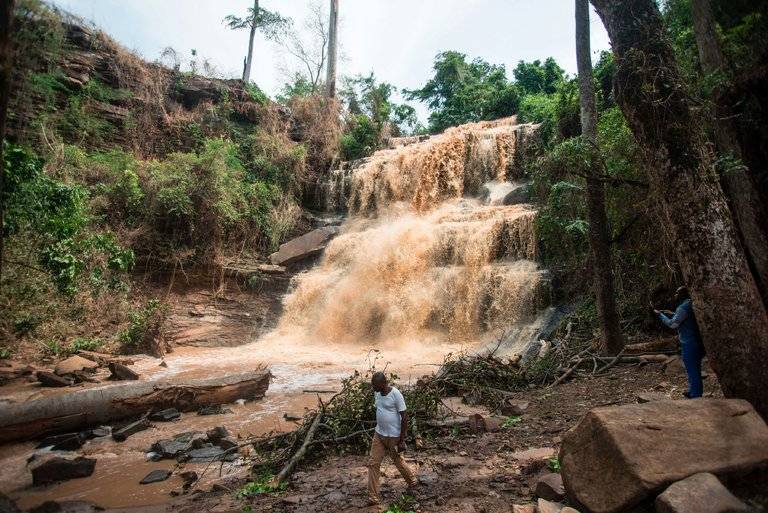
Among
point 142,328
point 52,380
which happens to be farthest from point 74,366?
point 142,328

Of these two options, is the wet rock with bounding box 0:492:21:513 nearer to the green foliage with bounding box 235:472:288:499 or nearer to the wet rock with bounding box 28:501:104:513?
the wet rock with bounding box 28:501:104:513

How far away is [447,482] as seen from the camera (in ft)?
13.0

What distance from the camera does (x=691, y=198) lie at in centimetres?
356

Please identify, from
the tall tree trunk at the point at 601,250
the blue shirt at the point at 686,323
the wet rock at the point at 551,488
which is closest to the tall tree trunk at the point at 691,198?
the blue shirt at the point at 686,323

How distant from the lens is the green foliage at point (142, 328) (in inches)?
472

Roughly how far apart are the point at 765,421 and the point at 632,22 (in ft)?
11.0

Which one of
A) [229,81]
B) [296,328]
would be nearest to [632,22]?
[296,328]

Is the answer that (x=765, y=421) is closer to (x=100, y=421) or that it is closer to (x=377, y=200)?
(x=100, y=421)

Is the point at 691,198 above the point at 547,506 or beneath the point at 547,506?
above

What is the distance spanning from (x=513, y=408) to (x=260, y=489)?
10.7ft

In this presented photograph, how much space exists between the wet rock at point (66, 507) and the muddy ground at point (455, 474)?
0.70m

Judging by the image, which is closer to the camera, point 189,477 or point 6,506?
point 6,506

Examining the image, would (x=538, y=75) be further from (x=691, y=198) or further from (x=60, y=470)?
(x=60, y=470)

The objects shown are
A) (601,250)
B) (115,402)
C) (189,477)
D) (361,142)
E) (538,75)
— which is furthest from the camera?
(538,75)
